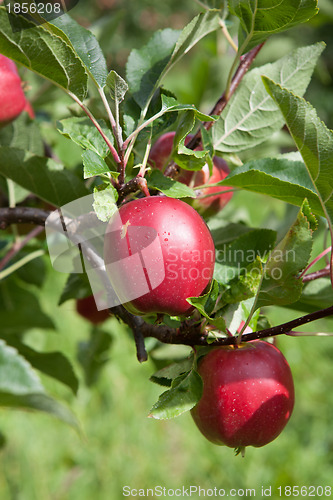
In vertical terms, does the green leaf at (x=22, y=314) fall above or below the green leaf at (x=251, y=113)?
below

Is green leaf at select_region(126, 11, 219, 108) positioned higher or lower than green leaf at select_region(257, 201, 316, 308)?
higher

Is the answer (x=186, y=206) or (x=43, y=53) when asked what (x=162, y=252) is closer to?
(x=186, y=206)

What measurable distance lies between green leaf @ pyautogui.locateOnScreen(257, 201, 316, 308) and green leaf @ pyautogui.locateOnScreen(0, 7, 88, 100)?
0.26m

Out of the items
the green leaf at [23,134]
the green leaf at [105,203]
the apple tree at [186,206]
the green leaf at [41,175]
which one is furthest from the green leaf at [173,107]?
the green leaf at [23,134]

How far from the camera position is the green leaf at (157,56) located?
0.59 m

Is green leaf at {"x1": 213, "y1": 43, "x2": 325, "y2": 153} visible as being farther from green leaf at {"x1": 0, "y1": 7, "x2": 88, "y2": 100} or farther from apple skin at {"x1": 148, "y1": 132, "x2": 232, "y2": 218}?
green leaf at {"x1": 0, "y1": 7, "x2": 88, "y2": 100}

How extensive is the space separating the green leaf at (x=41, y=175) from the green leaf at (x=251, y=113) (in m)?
0.21

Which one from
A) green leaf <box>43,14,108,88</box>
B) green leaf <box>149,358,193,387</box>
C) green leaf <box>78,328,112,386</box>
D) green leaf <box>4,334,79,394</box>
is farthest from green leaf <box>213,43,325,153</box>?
green leaf <box>78,328,112,386</box>

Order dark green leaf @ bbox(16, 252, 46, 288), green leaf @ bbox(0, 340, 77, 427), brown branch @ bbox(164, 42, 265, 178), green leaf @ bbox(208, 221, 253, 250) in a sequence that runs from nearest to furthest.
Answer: green leaf @ bbox(0, 340, 77, 427) < brown branch @ bbox(164, 42, 265, 178) < green leaf @ bbox(208, 221, 253, 250) < dark green leaf @ bbox(16, 252, 46, 288)

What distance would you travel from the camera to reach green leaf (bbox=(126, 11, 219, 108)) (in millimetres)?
590

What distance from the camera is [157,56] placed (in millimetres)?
640

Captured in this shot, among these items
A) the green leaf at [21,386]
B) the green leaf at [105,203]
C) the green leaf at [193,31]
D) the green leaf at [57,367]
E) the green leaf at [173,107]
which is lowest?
the green leaf at [57,367]

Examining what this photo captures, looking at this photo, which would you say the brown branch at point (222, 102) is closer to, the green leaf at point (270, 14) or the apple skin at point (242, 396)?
the green leaf at point (270, 14)

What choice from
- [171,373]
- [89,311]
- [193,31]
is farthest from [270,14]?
[89,311]
